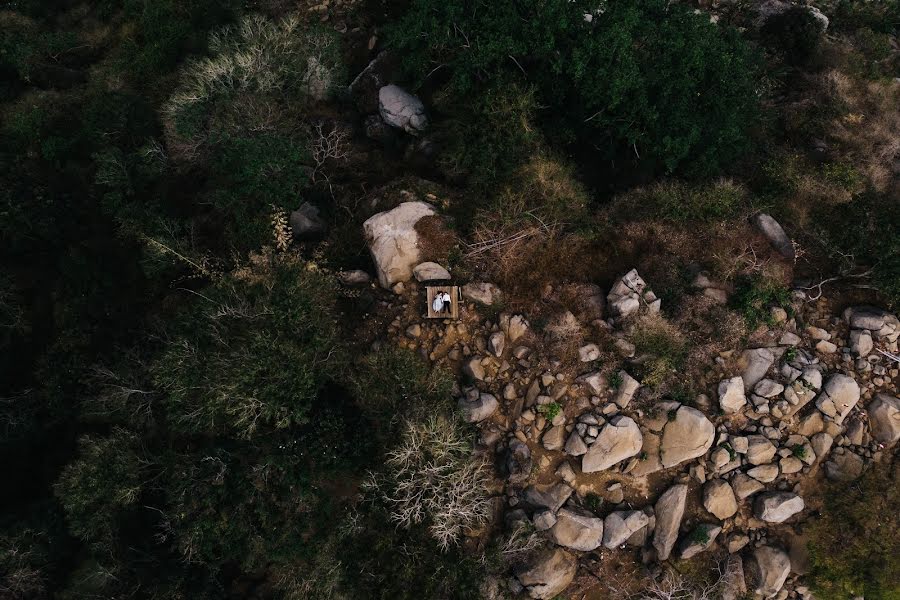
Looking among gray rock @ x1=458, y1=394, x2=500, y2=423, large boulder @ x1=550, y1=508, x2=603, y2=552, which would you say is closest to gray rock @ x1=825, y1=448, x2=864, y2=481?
large boulder @ x1=550, y1=508, x2=603, y2=552

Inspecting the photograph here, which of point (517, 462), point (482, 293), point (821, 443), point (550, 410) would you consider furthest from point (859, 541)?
point (482, 293)

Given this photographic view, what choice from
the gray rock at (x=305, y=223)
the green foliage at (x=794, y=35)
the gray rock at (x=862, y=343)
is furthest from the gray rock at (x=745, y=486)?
the green foliage at (x=794, y=35)

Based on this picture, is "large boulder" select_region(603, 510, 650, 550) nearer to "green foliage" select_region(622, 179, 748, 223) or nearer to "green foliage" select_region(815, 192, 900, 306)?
"green foliage" select_region(622, 179, 748, 223)

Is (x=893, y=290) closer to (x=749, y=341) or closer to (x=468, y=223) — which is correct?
(x=749, y=341)

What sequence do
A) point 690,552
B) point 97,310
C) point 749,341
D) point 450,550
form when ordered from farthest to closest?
point 97,310 < point 749,341 < point 690,552 < point 450,550

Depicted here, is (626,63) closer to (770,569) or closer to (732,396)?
(732,396)

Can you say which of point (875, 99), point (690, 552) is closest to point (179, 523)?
point (690, 552)

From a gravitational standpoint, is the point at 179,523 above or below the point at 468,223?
below
